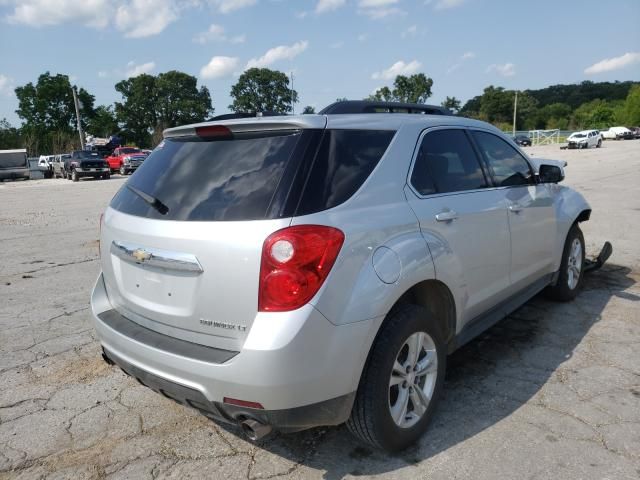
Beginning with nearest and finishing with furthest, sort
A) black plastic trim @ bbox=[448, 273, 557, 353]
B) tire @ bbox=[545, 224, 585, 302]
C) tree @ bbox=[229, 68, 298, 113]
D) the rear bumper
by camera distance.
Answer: the rear bumper < black plastic trim @ bbox=[448, 273, 557, 353] < tire @ bbox=[545, 224, 585, 302] < tree @ bbox=[229, 68, 298, 113]

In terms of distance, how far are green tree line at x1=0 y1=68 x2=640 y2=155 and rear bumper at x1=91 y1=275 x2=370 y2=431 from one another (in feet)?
208

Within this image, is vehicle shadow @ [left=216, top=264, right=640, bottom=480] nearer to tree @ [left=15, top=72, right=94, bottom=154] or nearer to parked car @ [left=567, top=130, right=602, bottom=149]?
parked car @ [left=567, top=130, right=602, bottom=149]

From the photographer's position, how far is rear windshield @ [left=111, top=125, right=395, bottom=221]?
220 centimetres

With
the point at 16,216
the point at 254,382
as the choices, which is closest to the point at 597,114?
the point at 16,216

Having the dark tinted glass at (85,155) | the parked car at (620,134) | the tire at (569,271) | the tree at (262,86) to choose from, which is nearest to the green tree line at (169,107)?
the tree at (262,86)

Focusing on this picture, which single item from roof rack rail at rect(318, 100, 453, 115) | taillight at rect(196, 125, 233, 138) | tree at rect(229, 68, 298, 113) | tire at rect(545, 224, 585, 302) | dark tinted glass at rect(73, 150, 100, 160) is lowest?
tire at rect(545, 224, 585, 302)

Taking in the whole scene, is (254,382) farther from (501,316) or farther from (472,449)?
(501,316)

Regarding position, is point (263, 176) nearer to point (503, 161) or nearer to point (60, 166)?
point (503, 161)

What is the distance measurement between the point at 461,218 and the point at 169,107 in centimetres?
9031

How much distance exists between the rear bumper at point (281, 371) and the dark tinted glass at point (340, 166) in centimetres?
51

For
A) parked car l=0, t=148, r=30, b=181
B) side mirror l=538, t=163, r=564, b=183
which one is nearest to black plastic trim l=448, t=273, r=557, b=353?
side mirror l=538, t=163, r=564, b=183

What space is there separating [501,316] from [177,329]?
2268 mm

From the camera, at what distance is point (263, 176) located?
2.27m

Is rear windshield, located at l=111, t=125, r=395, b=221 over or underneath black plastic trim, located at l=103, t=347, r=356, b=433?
over
